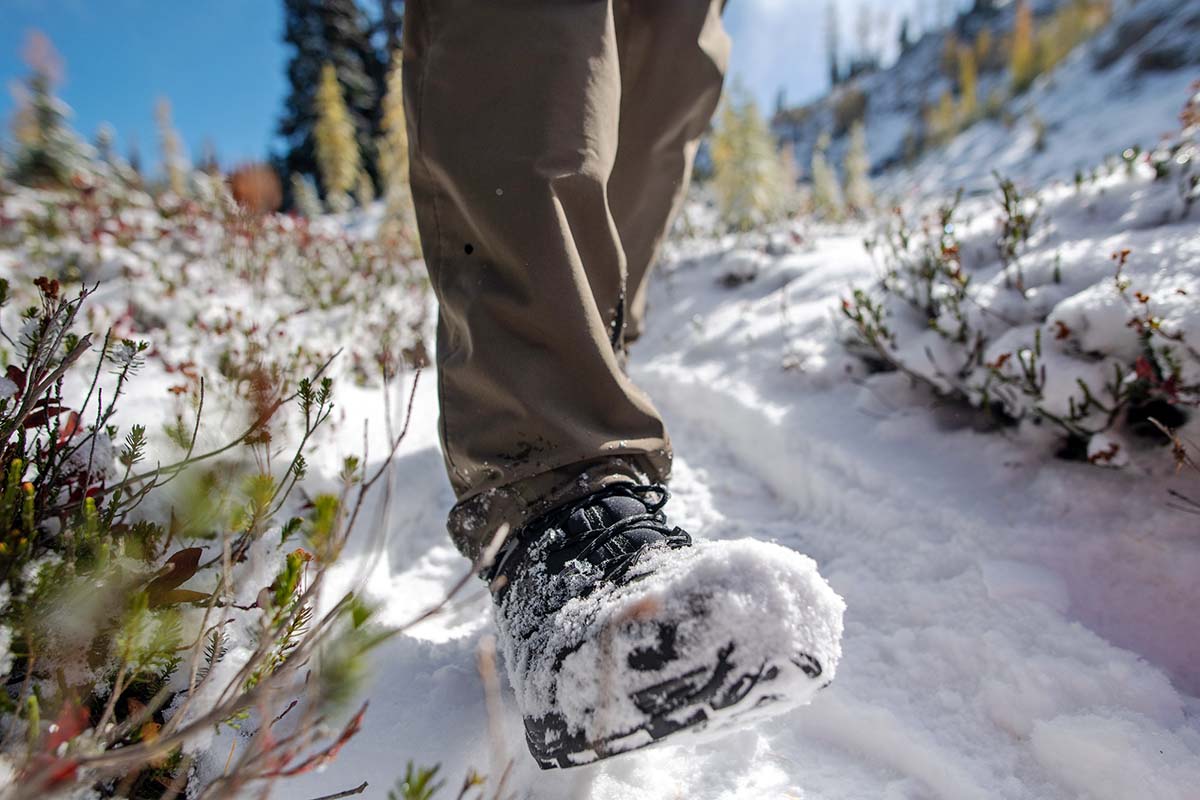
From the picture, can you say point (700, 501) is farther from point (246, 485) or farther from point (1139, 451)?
point (246, 485)

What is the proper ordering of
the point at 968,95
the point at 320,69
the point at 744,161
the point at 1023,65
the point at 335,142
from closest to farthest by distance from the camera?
the point at 744,161 → the point at 335,142 → the point at 320,69 → the point at 1023,65 → the point at 968,95

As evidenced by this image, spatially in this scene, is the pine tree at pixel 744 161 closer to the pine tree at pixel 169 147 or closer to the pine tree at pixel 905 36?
the pine tree at pixel 169 147

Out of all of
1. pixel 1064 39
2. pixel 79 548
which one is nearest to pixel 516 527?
pixel 79 548

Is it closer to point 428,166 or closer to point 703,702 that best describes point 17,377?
point 428,166

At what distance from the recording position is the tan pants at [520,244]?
106 cm

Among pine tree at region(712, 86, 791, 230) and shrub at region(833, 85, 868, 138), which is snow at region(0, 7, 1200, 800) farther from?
shrub at region(833, 85, 868, 138)

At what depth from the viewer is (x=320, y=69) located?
62.0ft

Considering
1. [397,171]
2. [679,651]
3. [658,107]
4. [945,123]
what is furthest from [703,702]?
[945,123]

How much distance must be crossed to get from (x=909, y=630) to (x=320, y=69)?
2296 centimetres

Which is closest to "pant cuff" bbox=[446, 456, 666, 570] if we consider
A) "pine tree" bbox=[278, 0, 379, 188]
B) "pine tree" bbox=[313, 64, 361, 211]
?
"pine tree" bbox=[313, 64, 361, 211]

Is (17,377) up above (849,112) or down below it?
below

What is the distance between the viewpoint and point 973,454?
1656mm

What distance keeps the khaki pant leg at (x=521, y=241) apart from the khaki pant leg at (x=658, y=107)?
0.42 m

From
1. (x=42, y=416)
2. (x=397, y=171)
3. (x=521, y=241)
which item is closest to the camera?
(x=42, y=416)
